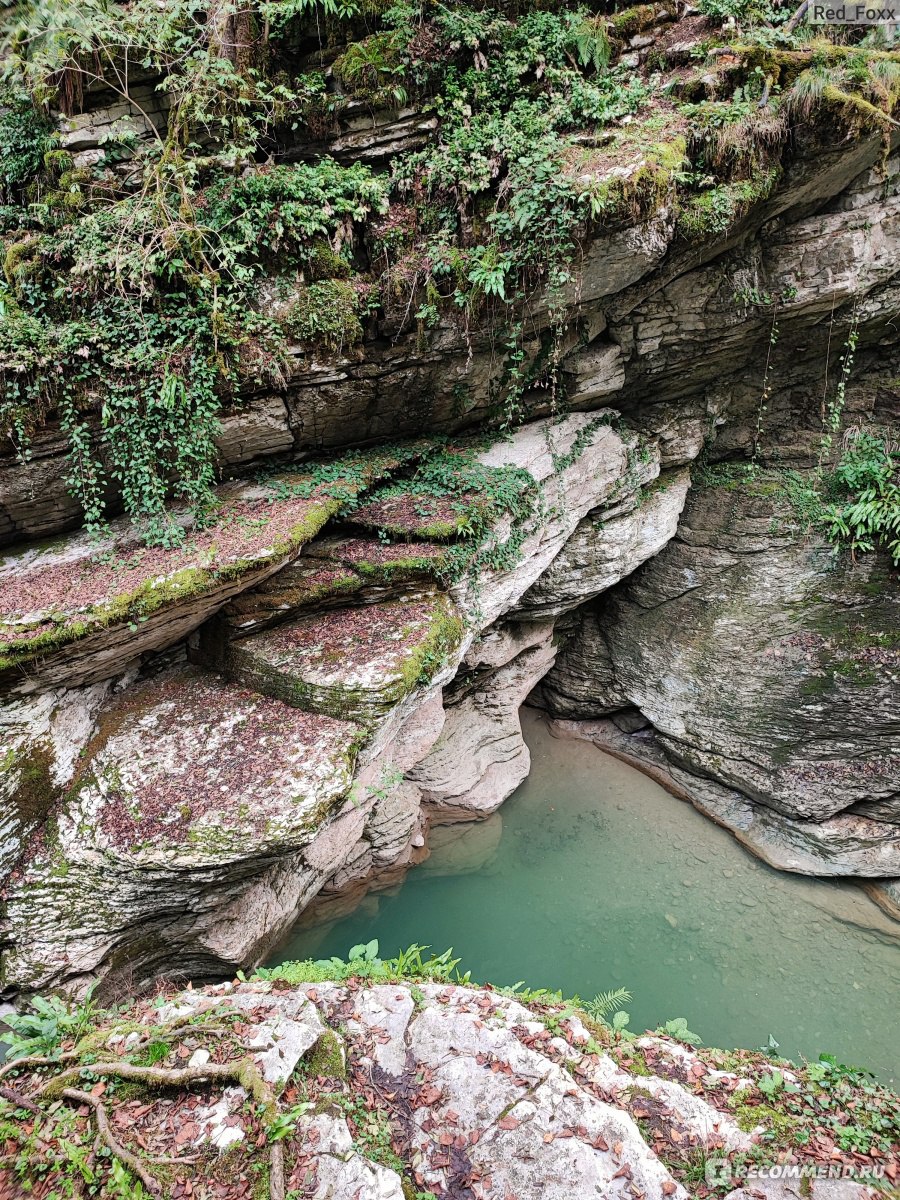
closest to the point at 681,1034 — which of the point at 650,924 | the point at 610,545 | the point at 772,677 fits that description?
the point at 650,924

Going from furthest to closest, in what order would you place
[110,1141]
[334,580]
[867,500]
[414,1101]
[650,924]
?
[650,924] < [867,500] < [334,580] < [414,1101] < [110,1141]

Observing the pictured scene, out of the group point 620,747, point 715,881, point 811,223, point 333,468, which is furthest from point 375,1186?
point 811,223

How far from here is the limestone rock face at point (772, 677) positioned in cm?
829

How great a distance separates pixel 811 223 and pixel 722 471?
3.42 meters

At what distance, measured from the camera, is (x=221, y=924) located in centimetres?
647

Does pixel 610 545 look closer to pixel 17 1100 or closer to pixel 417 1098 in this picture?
pixel 417 1098

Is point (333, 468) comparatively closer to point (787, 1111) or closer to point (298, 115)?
point (298, 115)

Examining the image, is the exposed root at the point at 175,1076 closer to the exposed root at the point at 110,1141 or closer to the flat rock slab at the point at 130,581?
the exposed root at the point at 110,1141

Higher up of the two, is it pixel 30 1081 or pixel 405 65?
pixel 405 65

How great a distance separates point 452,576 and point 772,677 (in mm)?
5552

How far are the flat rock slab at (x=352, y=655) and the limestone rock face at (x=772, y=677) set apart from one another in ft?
15.8

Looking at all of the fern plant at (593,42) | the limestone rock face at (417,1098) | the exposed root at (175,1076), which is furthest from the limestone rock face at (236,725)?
the fern plant at (593,42)

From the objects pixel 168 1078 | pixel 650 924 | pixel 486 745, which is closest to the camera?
pixel 168 1078

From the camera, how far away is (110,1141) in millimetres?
3049
